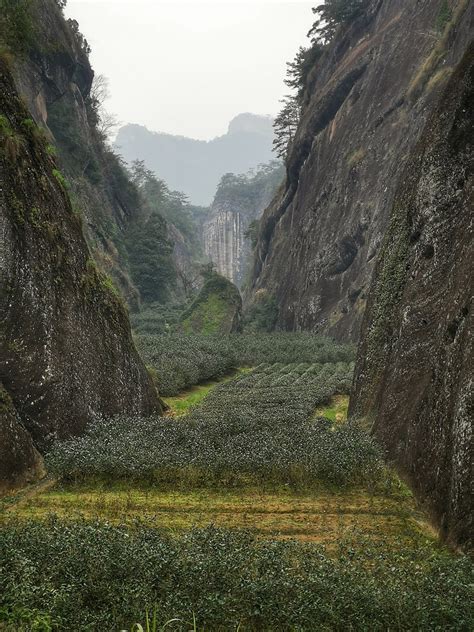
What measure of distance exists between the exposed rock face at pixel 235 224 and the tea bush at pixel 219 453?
118 meters

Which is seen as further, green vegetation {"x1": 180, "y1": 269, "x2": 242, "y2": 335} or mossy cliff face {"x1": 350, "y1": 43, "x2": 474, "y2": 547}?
green vegetation {"x1": 180, "y1": 269, "x2": 242, "y2": 335}

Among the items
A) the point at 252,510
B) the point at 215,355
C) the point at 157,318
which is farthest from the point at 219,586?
the point at 157,318

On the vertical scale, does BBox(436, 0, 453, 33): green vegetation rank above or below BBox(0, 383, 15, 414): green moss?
above

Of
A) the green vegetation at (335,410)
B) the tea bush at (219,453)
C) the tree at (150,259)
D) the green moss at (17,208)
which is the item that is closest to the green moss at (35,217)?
the green moss at (17,208)

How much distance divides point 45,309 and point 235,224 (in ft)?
402

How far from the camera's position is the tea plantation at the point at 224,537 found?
529cm

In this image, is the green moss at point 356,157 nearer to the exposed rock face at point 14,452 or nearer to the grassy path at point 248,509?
the grassy path at point 248,509

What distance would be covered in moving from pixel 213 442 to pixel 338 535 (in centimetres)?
539

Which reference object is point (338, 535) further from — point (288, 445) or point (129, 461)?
point (129, 461)

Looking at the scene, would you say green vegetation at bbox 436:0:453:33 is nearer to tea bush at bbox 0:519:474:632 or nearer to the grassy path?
the grassy path

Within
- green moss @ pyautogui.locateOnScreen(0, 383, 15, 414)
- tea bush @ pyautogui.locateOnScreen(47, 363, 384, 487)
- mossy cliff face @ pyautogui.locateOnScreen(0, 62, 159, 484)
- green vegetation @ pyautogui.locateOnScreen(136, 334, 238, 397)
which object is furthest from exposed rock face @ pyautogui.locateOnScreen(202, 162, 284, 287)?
green moss @ pyautogui.locateOnScreen(0, 383, 15, 414)

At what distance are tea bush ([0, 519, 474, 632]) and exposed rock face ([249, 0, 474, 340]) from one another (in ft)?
110

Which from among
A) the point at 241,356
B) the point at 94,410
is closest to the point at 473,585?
the point at 94,410

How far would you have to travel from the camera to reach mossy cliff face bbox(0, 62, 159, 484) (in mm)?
11539
